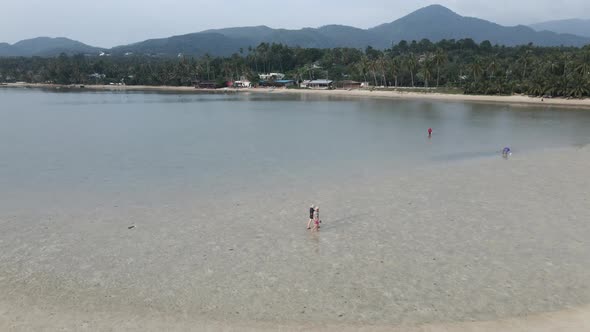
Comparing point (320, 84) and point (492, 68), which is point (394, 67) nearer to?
point (492, 68)

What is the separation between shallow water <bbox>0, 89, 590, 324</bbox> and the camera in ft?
46.6

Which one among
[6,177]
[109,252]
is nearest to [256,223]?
[109,252]

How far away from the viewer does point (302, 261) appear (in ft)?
55.7

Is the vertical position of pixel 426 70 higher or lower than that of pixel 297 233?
higher

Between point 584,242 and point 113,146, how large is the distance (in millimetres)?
41367

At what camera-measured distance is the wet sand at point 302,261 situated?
13.3 meters

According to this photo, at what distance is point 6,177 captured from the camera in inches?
1236

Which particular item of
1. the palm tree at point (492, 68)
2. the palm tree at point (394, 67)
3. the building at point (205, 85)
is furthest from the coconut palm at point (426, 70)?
the building at point (205, 85)

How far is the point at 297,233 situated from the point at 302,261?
2904mm

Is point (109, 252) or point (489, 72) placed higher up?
point (489, 72)

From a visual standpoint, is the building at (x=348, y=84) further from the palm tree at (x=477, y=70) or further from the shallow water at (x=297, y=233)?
the shallow water at (x=297, y=233)

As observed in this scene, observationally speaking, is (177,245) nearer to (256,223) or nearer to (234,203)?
(256,223)

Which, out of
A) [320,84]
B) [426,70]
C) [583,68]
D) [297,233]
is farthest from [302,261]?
[320,84]

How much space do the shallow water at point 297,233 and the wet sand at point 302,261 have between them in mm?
73
